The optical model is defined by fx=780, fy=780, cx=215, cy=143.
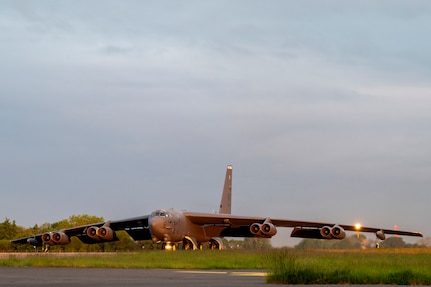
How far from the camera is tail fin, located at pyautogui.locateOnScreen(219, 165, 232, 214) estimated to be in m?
70.8

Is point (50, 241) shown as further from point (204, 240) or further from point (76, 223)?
point (76, 223)

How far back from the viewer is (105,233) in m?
57.1

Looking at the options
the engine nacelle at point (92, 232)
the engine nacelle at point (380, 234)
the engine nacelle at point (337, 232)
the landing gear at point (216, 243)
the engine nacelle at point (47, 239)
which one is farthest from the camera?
the engine nacelle at point (380, 234)

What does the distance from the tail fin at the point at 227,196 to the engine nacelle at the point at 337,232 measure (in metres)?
13.5

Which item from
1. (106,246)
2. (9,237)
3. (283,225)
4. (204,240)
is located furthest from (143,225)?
(9,237)

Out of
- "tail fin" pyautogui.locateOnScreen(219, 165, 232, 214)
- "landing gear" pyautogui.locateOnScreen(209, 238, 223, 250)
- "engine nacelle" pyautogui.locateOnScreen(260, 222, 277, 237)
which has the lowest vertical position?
"landing gear" pyautogui.locateOnScreen(209, 238, 223, 250)

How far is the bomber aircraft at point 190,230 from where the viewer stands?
181ft

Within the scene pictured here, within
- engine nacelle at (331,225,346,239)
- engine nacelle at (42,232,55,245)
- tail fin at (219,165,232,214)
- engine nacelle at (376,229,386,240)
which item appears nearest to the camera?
engine nacelle at (42,232,55,245)

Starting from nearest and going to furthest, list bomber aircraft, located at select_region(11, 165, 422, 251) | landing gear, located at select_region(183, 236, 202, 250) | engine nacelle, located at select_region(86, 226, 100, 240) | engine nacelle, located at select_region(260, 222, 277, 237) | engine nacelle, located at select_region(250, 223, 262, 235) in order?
bomber aircraft, located at select_region(11, 165, 422, 251), engine nacelle, located at select_region(86, 226, 100, 240), engine nacelle, located at select_region(260, 222, 277, 237), engine nacelle, located at select_region(250, 223, 262, 235), landing gear, located at select_region(183, 236, 202, 250)

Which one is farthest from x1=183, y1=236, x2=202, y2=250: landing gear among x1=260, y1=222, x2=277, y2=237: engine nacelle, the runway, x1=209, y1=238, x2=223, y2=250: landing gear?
the runway

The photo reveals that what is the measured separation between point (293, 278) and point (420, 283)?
2.79 metres

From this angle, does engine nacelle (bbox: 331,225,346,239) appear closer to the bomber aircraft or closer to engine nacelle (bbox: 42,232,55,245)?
the bomber aircraft

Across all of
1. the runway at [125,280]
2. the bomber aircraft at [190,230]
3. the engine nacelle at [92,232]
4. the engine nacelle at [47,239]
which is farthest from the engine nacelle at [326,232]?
the runway at [125,280]

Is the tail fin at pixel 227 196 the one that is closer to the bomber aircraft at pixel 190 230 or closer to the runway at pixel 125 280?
the bomber aircraft at pixel 190 230
